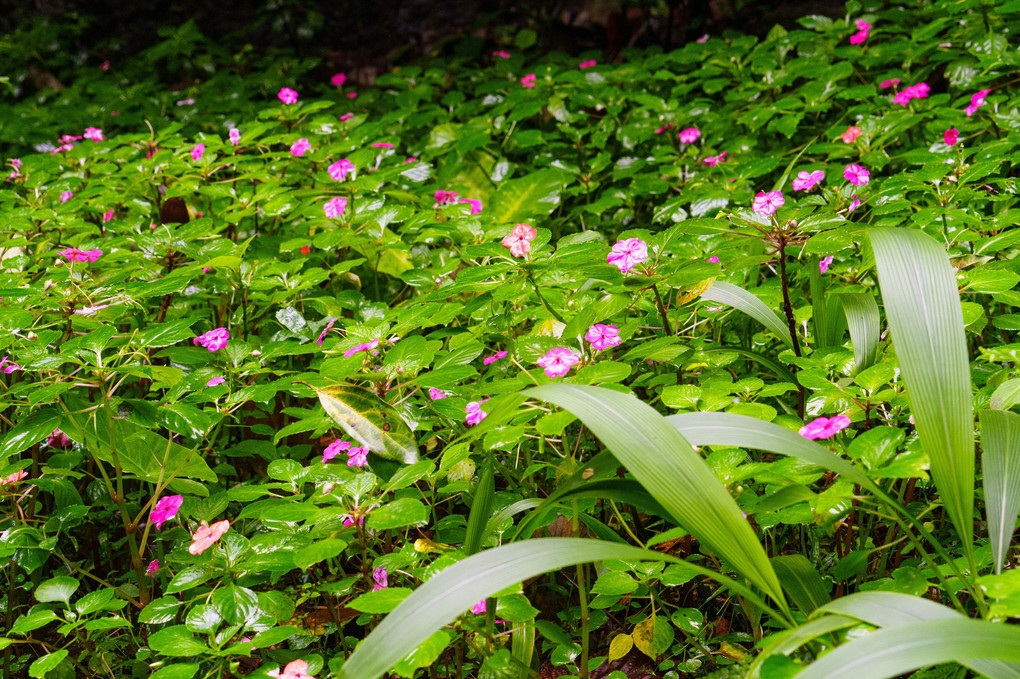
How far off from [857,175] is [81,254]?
2187 millimetres

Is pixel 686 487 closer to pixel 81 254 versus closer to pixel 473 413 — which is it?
pixel 473 413

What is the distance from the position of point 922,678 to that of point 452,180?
236 centimetres

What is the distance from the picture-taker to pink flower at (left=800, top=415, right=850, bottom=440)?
39.8 inches

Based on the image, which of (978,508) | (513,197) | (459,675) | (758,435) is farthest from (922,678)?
(513,197)

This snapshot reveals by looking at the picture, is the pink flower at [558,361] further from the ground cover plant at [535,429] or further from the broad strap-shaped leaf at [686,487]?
the broad strap-shaped leaf at [686,487]

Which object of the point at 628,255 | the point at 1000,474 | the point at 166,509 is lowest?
the point at 166,509

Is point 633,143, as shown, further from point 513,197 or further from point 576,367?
point 576,367

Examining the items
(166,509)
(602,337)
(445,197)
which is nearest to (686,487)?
(602,337)

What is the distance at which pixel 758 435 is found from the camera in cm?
85

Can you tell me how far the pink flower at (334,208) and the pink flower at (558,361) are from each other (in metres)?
1.06

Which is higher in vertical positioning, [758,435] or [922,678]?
[758,435]

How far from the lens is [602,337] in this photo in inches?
49.9

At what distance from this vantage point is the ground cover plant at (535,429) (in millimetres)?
858

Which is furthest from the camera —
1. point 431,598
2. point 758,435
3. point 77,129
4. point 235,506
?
point 77,129
